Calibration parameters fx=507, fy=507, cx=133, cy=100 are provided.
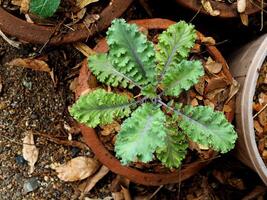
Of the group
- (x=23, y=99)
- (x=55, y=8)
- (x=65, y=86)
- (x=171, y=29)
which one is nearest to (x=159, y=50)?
(x=171, y=29)

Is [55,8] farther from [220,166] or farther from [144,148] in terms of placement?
[220,166]

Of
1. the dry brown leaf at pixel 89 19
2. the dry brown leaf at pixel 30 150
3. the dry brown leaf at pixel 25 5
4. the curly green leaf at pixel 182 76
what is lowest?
the dry brown leaf at pixel 30 150

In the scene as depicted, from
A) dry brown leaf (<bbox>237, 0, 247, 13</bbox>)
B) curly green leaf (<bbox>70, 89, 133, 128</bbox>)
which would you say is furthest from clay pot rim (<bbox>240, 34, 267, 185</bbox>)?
curly green leaf (<bbox>70, 89, 133, 128</bbox>)

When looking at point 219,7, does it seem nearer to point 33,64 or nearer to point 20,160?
point 33,64

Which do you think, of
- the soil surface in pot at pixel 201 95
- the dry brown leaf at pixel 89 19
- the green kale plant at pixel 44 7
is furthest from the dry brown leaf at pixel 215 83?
the green kale plant at pixel 44 7

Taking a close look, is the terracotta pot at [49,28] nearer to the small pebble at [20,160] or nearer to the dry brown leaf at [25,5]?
the dry brown leaf at [25,5]

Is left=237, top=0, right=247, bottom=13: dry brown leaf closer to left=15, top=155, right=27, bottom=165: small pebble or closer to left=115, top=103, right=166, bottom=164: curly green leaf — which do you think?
left=115, top=103, right=166, bottom=164: curly green leaf

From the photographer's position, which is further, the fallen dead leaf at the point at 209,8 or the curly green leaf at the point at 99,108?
the fallen dead leaf at the point at 209,8
